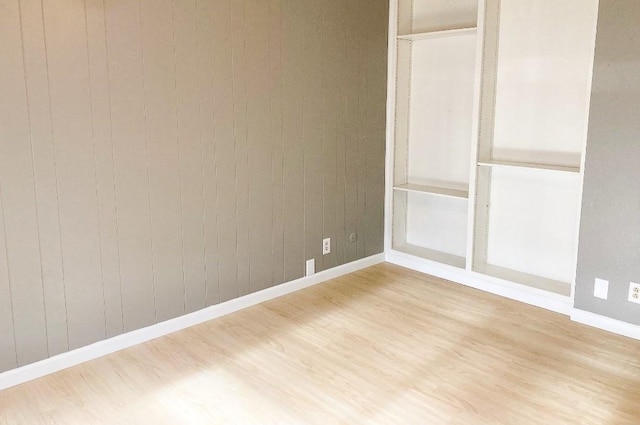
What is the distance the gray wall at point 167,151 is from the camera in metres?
2.61

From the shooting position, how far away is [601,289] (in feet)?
10.8

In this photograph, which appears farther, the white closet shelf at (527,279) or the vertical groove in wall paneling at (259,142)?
the white closet shelf at (527,279)

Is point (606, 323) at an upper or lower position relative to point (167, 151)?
lower

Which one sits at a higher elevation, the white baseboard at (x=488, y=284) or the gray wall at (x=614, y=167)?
the gray wall at (x=614, y=167)

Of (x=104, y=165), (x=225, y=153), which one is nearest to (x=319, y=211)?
(x=225, y=153)

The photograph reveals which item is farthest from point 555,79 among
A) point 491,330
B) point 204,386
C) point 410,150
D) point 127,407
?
point 127,407

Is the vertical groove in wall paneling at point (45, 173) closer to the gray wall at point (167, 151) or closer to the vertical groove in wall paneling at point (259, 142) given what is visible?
the gray wall at point (167, 151)

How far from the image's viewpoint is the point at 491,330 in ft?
10.9

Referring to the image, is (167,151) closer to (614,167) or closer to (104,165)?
(104,165)

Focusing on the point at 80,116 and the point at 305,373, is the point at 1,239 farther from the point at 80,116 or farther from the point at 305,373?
the point at 305,373

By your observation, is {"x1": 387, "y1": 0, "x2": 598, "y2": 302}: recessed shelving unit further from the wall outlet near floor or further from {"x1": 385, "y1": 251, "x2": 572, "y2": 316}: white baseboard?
the wall outlet near floor

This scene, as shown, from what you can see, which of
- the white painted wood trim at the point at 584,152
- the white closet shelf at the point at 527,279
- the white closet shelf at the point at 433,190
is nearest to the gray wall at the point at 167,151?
the white closet shelf at the point at 433,190

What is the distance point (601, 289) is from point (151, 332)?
104 inches

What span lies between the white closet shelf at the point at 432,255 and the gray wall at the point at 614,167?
3.26 feet
